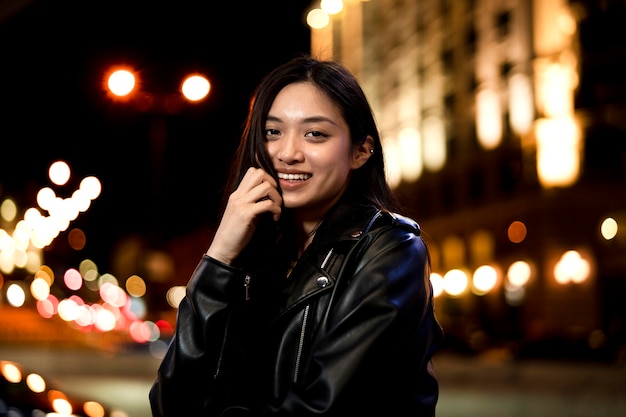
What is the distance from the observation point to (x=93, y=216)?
145ft

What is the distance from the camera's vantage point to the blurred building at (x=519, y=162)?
41594 millimetres

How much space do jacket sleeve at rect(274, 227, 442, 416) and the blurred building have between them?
24.8 m

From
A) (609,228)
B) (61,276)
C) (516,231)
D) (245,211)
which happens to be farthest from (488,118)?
(245,211)

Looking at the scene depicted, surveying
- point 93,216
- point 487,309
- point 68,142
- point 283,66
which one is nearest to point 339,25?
point 487,309

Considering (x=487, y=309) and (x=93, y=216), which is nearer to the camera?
(x=93, y=216)

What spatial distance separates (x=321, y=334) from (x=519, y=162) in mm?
46810

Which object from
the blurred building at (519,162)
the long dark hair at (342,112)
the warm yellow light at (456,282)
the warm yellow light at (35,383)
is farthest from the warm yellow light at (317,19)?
the long dark hair at (342,112)

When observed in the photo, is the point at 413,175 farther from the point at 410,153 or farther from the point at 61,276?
the point at 61,276

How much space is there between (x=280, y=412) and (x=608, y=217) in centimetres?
4143

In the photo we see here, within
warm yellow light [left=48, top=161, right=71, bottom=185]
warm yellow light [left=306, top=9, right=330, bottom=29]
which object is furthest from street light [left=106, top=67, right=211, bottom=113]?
warm yellow light [left=306, top=9, right=330, bottom=29]

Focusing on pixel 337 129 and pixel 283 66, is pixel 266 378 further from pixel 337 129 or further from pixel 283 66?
pixel 283 66

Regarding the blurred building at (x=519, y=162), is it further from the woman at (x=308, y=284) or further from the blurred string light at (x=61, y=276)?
the woman at (x=308, y=284)

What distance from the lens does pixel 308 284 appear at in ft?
8.23

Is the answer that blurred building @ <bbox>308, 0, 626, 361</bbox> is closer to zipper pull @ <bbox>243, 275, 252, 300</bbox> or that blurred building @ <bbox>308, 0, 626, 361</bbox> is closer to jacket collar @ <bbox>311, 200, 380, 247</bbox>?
jacket collar @ <bbox>311, 200, 380, 247</bbox>
